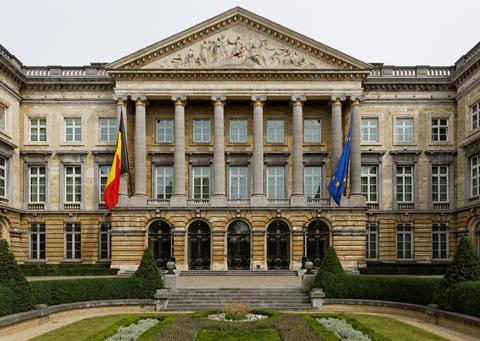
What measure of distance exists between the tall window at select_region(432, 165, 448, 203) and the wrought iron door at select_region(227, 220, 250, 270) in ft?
52.6

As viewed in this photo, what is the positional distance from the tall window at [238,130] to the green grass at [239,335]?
2647cm

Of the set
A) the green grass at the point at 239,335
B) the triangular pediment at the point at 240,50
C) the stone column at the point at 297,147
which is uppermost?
the triangular pediment at the point at 240,50

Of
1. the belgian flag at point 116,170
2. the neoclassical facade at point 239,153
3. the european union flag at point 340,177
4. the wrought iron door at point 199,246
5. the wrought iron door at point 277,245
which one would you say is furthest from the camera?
the wrought iron door at point 277,245

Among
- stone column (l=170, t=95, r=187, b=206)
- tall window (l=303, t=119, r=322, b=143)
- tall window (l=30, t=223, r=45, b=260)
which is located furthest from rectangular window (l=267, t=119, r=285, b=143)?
tall window (l=30, t=223, r=45, b=260)

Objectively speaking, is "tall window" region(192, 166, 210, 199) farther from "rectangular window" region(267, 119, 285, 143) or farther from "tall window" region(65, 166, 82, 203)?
"tall window" region(65, 166, 82, 203)

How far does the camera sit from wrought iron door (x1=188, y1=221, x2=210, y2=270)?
4131 cm

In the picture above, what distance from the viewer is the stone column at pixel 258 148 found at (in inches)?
1633

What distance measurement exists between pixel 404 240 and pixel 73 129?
28.8 metres

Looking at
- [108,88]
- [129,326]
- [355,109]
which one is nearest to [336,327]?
[129,326]

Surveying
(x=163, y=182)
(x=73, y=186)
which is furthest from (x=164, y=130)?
(x=73, y=186)

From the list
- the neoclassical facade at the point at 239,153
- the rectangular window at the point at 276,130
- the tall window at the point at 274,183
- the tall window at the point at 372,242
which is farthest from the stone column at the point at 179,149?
the tall window at the point at 372,242

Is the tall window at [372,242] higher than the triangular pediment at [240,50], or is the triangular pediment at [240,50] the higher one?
the triangular pediment at [240,50]

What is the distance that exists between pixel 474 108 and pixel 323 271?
21.0 m

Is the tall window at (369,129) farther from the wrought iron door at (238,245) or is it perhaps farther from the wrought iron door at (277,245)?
the wrought iron door at (238,245)
